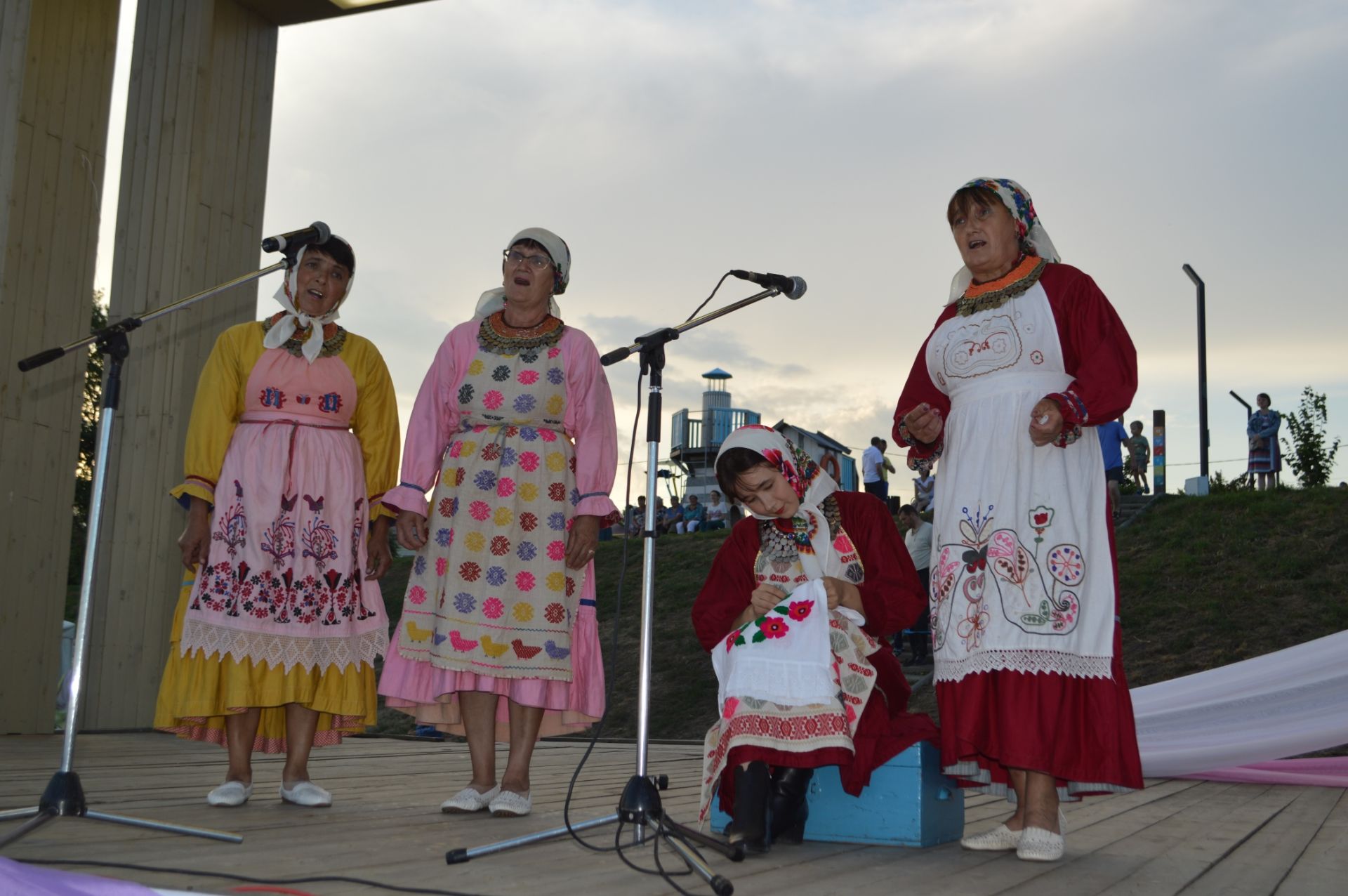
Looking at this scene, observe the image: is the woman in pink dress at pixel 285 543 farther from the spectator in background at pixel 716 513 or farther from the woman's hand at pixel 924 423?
the spectator in background at pixel 716 513

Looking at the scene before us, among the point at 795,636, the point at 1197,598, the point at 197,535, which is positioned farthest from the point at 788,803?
the point at 1197,598

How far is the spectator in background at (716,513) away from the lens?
53.4 feet

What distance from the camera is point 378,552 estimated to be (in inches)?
137

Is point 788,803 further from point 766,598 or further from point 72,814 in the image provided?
point 72,814

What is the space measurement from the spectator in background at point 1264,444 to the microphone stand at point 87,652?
1142 cm

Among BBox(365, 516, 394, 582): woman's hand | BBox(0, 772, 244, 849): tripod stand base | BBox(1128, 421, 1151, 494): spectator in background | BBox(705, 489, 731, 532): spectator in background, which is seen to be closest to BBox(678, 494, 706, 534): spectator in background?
BBox(705, 489, 731, 532): spectator in background

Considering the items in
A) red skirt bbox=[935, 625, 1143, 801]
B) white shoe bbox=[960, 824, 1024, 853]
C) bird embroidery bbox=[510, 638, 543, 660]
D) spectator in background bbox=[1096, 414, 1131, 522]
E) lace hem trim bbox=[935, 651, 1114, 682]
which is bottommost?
white shoe bbox=[960, 824, 1024, 853]

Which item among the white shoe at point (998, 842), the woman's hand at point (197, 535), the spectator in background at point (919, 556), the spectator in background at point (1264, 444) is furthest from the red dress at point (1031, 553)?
the spectator in background at point (1264, 444)

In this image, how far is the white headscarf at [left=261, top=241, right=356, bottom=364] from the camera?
11.2ft

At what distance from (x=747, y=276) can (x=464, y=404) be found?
3.31ft

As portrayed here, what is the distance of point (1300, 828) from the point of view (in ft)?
10.6

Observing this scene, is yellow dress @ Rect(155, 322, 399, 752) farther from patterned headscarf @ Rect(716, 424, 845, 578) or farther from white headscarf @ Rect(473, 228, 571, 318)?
patterned headscarf @ Rect(716, 424, 845, 578)

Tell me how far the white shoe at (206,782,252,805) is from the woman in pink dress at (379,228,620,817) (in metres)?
0.44

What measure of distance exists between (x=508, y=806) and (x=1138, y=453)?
35.0ft
